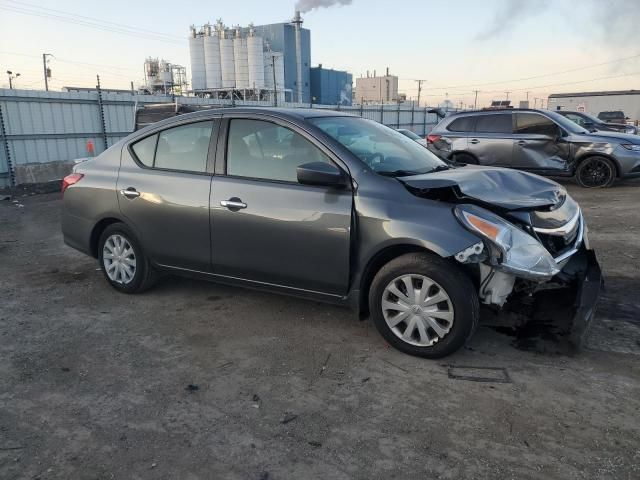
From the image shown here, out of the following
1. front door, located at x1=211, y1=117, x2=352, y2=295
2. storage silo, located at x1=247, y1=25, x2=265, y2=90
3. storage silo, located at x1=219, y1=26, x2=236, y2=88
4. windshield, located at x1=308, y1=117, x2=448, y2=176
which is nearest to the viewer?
front door, located at x1=211, y1=117, x2=352, y2=295

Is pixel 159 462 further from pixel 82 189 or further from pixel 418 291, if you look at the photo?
pixel 82 189

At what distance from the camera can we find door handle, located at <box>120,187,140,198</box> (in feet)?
15.2

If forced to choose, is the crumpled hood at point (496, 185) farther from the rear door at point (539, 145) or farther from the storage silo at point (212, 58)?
the storage silo at point (212, 58)

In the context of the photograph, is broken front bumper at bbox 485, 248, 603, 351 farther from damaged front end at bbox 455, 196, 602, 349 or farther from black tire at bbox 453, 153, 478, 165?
black tire at bbox 453, 153, 478, 165

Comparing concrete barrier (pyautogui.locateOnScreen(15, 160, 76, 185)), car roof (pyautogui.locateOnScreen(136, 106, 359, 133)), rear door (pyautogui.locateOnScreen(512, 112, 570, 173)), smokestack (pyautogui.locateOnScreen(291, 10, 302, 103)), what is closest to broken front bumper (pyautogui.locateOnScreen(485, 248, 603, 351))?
car roof (pyautogui.locateOnScreen(136, 106, 359, 133))

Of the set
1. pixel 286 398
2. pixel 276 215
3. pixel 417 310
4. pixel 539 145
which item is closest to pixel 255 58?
pixel 539 145

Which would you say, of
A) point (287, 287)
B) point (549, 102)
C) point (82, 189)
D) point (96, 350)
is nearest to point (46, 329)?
point (96, 350)

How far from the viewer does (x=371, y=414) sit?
9.62 ft

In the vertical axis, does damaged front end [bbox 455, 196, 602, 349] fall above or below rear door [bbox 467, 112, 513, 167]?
below

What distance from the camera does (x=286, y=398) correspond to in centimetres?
312

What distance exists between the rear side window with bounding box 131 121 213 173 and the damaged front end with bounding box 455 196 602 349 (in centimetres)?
223

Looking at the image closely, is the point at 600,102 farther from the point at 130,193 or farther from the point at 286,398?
the point at 286,398

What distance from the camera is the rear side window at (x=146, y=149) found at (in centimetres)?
470

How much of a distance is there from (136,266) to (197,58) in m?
38.5
